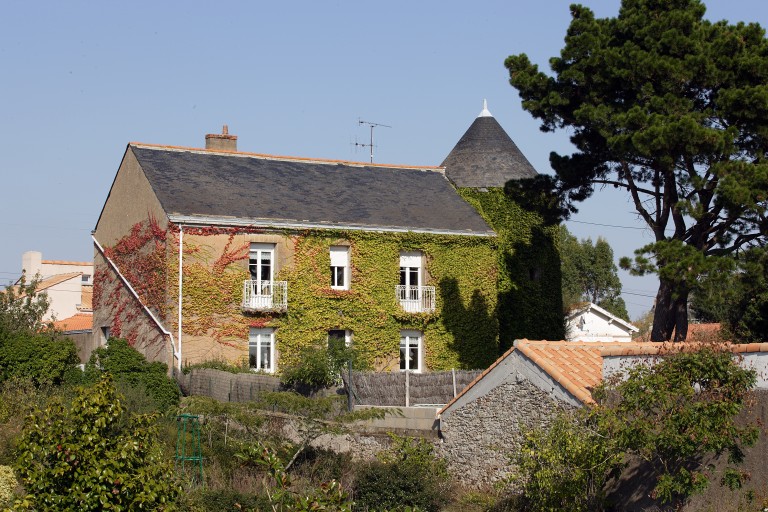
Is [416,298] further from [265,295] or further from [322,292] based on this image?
[265,295]

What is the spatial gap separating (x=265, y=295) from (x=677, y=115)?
44.1ft

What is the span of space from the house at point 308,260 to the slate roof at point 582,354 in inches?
501

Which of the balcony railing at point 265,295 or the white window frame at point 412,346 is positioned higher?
the balcony railing at point 265,295

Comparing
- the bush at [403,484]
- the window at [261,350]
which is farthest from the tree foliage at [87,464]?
the window at [261,350]

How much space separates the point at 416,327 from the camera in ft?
114

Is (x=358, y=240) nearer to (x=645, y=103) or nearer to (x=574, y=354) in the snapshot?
(x=645, y=103)

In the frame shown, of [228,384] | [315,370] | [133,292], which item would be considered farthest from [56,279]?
[315,370]

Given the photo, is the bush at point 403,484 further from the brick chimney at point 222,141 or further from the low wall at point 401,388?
the brick chimney at point 222,141

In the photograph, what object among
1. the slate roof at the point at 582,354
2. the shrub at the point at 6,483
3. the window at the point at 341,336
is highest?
the window at the point at 341,336

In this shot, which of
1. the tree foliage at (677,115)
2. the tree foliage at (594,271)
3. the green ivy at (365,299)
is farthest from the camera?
the tree foliage at (594,271)

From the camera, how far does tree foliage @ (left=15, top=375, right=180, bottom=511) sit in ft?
38.3

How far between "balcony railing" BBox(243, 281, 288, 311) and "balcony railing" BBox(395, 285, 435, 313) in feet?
12.6

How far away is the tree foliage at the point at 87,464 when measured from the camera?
11688 millimetres

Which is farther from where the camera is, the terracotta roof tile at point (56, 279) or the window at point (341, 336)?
the terracotta roof tile at point (56, 279)
